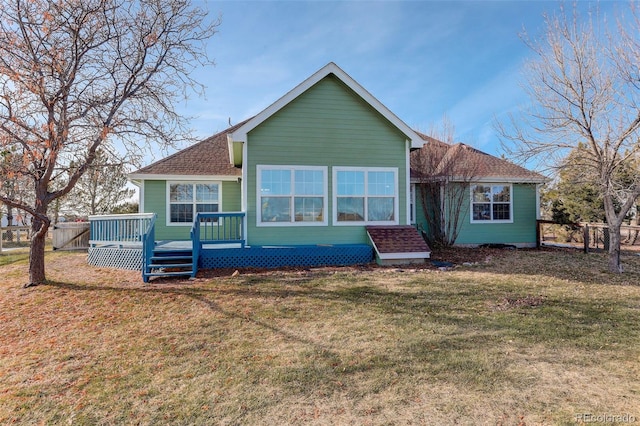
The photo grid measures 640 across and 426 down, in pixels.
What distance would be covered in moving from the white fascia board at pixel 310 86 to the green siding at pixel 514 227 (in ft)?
15.4

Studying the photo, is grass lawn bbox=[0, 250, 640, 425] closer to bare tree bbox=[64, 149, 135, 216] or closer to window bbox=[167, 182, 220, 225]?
window bbox=[167, 182, 220, 225]

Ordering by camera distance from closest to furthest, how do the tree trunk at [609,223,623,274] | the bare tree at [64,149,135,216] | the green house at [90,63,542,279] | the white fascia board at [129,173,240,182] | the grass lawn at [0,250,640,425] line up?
1. the grass lawn at [0,250,640,425]
2. the tree trunk at [609,223,623,274]
3. the green house at [90,63,542,279]
4. the white fascia board at [129,173,240,182]
5. the bare tree at [64,149,135,216]

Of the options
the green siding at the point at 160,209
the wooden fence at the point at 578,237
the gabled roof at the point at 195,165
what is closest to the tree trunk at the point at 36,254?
the gabled roof at the point at 195,165

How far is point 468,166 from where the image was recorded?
13.3 m

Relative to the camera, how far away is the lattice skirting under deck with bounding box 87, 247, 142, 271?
9367 millimetres

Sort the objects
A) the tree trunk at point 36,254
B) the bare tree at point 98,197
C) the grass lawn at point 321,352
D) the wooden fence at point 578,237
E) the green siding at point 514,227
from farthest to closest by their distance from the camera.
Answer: the bare tree at point 98,197 → the wooden fence at point 578,237 → the green siding at point 514,227 → the tree trunk at point 36,254 → the grass lawn at point 321,352

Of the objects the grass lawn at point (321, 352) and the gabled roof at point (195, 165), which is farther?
the gabled roof at point (195, 165)

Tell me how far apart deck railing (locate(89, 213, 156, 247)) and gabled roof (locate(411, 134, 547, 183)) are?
9.83 metres

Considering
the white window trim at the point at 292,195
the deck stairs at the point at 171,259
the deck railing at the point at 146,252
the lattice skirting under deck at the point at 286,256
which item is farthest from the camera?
the white window trim at the point at 292,195

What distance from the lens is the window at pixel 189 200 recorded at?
12.3 meters

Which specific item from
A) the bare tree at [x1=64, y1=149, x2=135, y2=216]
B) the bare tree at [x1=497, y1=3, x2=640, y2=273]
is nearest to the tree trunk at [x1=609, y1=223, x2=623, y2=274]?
the bare tree at [x1=497, y1=3, x2=640, y2=273]

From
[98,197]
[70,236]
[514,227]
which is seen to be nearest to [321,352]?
[514,227]

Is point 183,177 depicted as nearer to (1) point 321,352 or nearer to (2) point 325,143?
(2) point 325,143

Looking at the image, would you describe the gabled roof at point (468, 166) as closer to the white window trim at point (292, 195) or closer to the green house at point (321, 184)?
the green house at point (321, 184)
